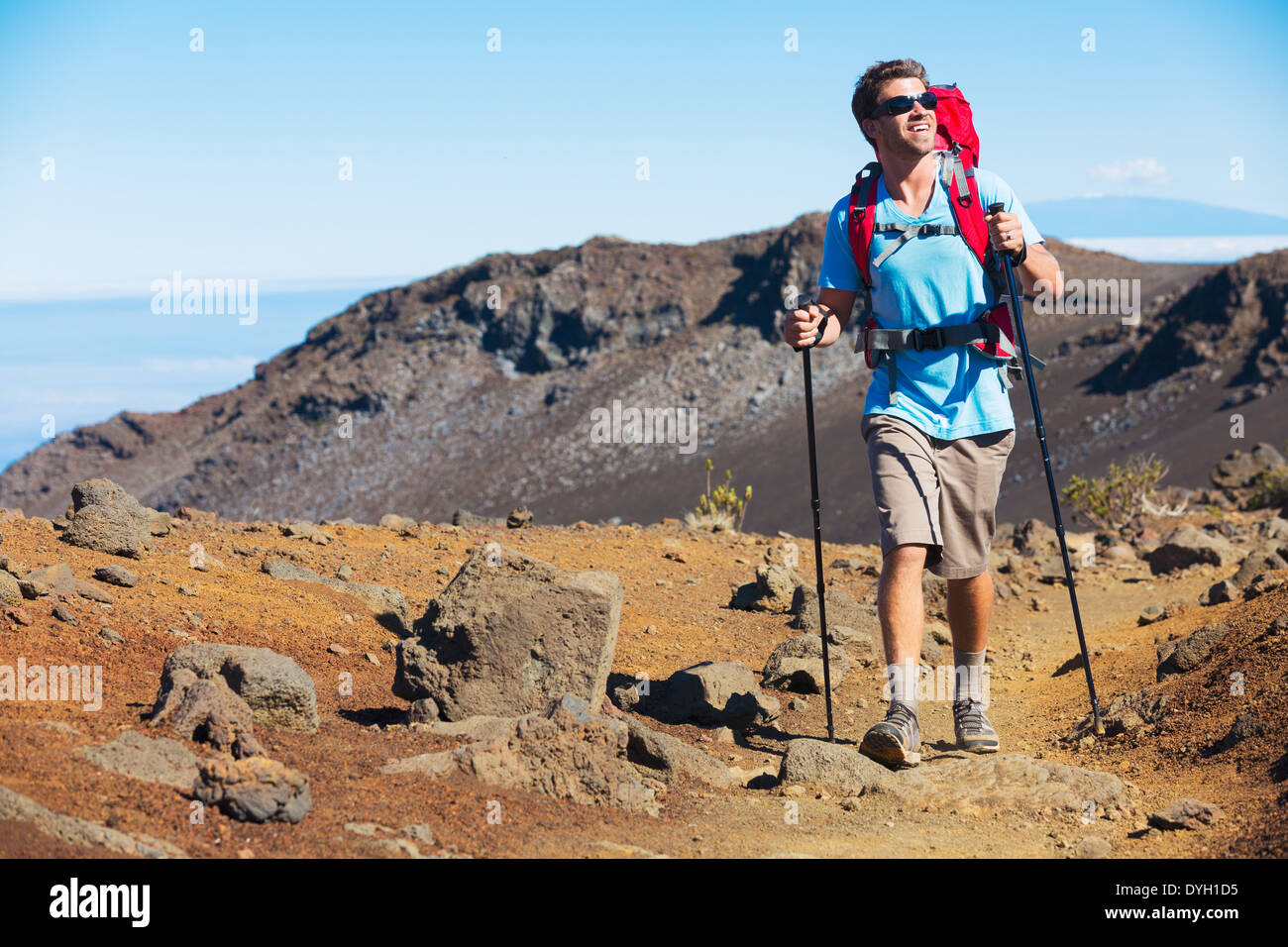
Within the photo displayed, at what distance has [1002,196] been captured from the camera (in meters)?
A: 4.91

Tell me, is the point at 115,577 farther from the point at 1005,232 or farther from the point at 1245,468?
the point at 1245,468

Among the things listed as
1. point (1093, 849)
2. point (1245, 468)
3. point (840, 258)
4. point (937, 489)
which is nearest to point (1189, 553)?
point (937, 489)

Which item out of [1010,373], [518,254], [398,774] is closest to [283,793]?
[398,774]

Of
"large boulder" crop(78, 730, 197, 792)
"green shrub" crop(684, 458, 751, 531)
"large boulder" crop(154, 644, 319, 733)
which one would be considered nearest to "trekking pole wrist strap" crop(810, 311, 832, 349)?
"large boulder" crop(154, 644, 319, 733)

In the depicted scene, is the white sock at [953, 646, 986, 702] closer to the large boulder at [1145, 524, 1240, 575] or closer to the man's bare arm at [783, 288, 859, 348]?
the man's bare arm at [783, 288, 859, 348]

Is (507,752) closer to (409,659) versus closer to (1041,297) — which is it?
(409,659)

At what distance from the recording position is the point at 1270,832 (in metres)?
3.60

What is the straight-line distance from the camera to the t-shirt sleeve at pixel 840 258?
4953 mm

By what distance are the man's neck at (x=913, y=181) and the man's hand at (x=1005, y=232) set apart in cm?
27

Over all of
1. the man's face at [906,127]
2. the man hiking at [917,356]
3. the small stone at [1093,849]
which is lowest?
the small stone at [1093,849]

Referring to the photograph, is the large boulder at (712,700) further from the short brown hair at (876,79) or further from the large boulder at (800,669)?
the short brown hair at (876,79)

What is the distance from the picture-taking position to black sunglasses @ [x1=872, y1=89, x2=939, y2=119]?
4738mm

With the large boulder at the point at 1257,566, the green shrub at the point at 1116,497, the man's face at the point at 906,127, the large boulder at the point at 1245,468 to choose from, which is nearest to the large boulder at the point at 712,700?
the man's face at the point at 906,127

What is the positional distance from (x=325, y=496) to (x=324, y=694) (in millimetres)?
46907
